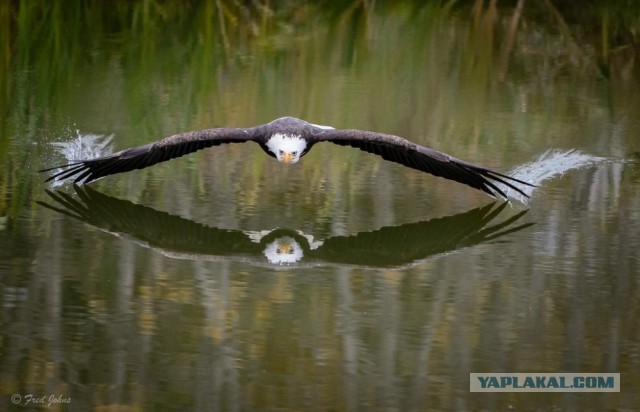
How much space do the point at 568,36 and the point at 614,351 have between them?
8.90 meters

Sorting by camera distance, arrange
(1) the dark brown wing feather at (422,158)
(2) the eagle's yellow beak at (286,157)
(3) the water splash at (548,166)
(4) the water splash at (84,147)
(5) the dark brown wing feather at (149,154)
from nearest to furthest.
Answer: (1) the dark brown wing feather at (422,158) < (5) the dark brown wing feather at (149,154) < (2) the eagle's yellow beak at (286,157) < (3) the water splash at (548,166) < (4) the water splash at (84,147)

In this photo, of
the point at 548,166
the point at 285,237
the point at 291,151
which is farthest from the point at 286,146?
the point at 548,166

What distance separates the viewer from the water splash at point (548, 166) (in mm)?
8633

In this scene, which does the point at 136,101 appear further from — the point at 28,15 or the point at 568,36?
the point at 568,36

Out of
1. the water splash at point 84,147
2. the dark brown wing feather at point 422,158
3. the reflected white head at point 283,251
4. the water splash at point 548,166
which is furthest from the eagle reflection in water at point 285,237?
the water splash at point 84,147

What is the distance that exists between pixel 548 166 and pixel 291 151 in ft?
6.44

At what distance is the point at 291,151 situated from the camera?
8500 millimetres

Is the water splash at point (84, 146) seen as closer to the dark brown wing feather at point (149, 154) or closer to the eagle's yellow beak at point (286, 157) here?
the dark brown wing feather at point (149, 154)

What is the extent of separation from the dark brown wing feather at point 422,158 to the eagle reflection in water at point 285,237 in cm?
22

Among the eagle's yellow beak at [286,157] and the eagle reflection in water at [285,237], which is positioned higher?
the eagle's yellow beak at [286,157]

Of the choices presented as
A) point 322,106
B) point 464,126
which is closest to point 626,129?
point 464,126

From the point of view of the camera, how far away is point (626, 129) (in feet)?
33.4

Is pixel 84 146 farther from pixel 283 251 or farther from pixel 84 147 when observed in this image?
pixel 283 251

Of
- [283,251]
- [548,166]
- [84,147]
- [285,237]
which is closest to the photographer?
[283,251]
